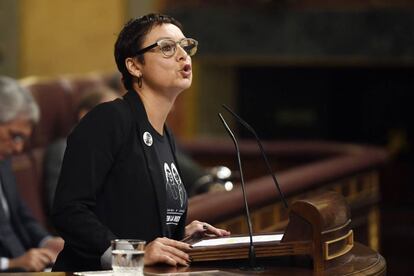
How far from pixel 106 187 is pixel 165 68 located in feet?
1.03

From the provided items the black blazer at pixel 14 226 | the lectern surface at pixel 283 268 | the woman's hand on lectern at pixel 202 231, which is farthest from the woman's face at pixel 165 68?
the black blazer at pixel 14 226

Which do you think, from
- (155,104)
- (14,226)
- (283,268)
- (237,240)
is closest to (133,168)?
(155,104)

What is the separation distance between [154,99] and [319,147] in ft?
12.5

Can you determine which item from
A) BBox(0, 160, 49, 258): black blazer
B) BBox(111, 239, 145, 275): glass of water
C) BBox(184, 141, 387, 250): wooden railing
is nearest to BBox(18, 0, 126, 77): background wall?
BBox(184, 141, 387, 250): wooden railing

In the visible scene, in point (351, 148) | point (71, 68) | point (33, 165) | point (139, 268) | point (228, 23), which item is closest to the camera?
point (139, 268)

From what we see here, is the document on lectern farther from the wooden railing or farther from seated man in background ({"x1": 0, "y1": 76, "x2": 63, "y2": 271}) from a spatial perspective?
seated man in background ({"x1": 0, "y1": 76, "x2": 63, "y2": 271})

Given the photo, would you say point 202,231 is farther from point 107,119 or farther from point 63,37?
point 63,37

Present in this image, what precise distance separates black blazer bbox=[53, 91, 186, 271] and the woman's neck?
0.03 m

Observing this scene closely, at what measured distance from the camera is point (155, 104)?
7.92 feet

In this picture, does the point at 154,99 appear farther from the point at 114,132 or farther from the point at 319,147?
the point at 319,147

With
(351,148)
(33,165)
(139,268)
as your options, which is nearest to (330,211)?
(139,268)

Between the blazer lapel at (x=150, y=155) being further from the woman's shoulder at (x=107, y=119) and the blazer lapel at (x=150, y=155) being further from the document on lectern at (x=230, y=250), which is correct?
the document on lectern at (x=230, y=250)

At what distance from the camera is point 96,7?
27.8 feet

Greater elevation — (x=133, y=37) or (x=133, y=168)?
(x=133, y=37)
